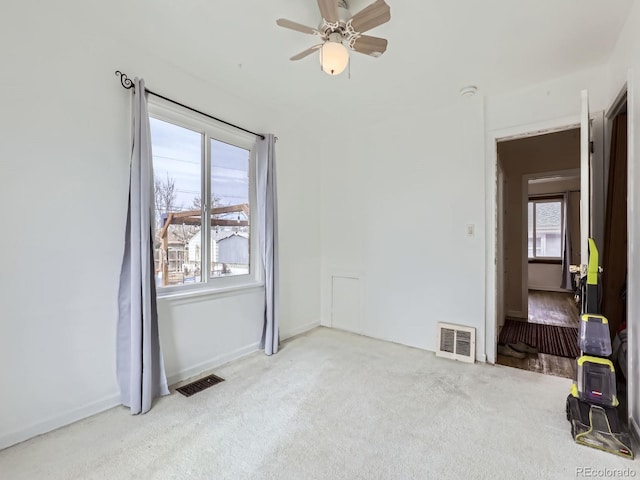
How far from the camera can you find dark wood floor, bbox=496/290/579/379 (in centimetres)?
284

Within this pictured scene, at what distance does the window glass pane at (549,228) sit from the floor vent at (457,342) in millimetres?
5756

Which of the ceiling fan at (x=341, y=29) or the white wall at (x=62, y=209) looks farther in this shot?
the white wall at (x=62, y=209)

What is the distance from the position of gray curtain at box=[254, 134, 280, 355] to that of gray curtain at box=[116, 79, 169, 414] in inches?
44.3

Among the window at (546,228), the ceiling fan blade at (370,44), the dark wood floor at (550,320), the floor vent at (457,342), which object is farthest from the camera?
the window at (546,228)

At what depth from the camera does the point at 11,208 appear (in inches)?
68.9

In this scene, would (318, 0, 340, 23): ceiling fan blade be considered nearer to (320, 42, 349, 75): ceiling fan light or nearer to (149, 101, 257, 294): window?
(320, 42, 349, 75): ceiling fan light

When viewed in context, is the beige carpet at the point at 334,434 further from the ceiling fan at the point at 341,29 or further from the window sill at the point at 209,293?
the ceiling fan at the point at 341,29

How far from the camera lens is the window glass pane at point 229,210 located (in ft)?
9.61

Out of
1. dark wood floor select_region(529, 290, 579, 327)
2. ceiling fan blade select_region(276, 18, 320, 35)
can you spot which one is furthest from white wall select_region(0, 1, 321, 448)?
dark wood floor select_region(529, 290, 579, 327)

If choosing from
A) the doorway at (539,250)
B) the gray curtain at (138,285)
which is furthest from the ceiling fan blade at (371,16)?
the doorway at (539,250)

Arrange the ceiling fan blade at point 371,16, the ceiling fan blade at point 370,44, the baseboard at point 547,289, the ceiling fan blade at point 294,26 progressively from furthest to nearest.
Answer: the baseboard at point 547,289 → the ceiling fan blade at point 370,44 → the ceiling fan blade at point 294,26 → the ceiling fan blade at point 371,16

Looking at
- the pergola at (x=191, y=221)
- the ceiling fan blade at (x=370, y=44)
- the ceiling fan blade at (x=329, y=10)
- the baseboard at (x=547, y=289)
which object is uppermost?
the ceiling fan blade at (x=329, y=10)

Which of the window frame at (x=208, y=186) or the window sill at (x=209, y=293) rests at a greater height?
the window frame at (x=208, y=186)

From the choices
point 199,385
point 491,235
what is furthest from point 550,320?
point 199,385
